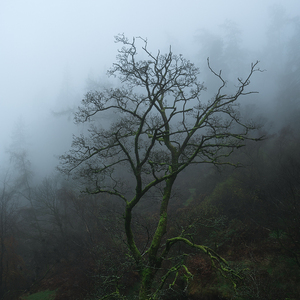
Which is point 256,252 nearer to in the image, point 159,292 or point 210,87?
point 159,292

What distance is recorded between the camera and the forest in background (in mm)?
6035

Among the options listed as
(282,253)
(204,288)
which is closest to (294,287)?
(282,253)

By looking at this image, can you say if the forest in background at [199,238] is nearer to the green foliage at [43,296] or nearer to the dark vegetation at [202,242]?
the dark vegetation at [202,242]

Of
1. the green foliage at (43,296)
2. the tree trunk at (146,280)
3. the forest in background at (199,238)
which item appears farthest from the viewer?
the green foliage at (43,296)

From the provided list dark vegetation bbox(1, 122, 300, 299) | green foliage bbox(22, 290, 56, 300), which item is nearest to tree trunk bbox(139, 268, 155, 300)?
dark vegetation bbox(1, 122, 300, 299)

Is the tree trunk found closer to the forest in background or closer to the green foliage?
the forest in background

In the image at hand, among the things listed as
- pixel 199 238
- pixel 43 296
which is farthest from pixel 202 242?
pixel 43 296

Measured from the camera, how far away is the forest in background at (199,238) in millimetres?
6035

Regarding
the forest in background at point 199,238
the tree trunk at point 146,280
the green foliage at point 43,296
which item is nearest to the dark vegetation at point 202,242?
the forest in background at point 199,238

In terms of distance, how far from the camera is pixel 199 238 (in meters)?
10.2

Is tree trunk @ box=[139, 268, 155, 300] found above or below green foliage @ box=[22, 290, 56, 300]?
above

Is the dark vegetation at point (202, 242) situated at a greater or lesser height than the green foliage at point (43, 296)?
greater

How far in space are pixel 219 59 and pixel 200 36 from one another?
676 centimetres

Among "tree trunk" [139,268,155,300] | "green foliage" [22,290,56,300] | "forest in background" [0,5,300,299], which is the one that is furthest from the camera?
"green foliage" [22,290,56,300]
